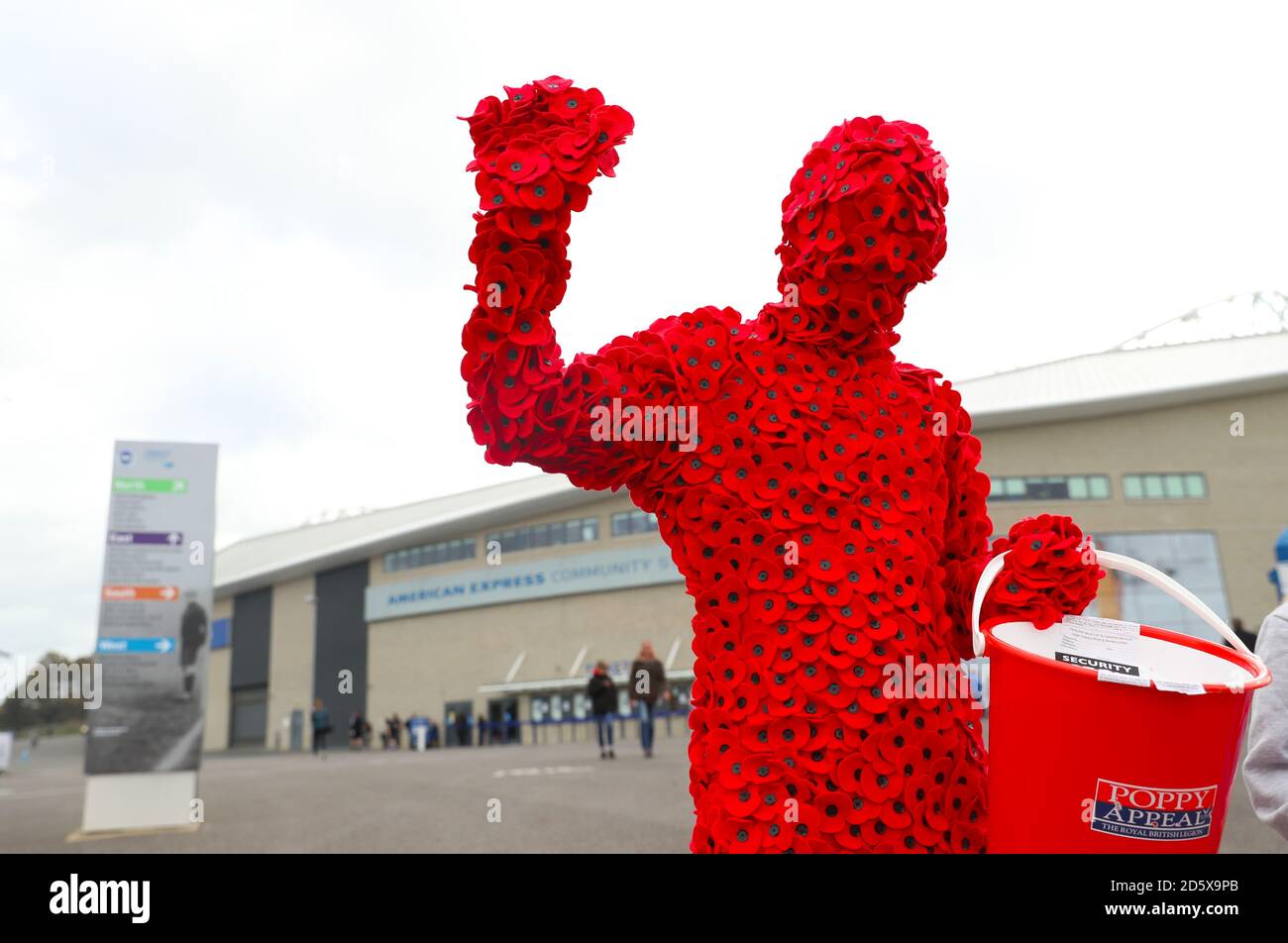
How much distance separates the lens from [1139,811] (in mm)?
1485

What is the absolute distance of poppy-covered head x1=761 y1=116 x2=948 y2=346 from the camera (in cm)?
185

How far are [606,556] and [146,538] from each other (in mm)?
22237

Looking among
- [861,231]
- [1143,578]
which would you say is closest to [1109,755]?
[1143,578]

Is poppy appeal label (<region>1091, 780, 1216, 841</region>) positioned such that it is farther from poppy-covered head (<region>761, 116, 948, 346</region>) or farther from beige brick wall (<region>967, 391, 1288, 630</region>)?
beige brick wall (<region>967, 391, 1288, 630</region>)

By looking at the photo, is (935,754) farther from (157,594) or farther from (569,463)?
(157,594)

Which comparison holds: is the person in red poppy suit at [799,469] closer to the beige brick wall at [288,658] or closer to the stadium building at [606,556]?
the stadium building at [606,556]

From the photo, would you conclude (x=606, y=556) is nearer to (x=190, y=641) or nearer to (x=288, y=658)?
(x=288, y=658)

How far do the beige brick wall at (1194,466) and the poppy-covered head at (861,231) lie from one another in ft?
82.9

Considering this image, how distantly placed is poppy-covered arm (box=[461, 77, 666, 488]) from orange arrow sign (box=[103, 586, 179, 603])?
7545 mm

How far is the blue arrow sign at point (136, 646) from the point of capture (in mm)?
7988

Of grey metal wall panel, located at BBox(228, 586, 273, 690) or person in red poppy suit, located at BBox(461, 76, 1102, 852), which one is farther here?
grey metal wall panel, located at BBox(228, 586, 273, 690)

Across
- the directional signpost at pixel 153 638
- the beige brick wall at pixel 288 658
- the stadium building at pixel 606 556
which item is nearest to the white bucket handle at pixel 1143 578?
A: the directional signpost at pixel 153 638

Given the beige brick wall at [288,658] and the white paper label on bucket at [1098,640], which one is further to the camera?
the beige brick wall at [288,658]

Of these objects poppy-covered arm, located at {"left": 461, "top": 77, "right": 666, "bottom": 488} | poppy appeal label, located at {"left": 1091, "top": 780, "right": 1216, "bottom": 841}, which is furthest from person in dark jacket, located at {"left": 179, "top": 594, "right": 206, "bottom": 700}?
poppy appeal label, located at {"left": 1091, "top": 780, "right": 1216, "bottom": 841}
